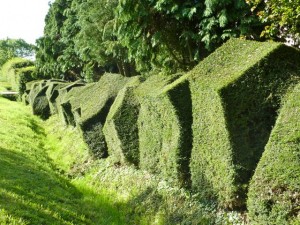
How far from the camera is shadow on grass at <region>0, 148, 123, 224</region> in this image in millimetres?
7309

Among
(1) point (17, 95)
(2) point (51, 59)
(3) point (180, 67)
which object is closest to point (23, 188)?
(3) point (180, 67)

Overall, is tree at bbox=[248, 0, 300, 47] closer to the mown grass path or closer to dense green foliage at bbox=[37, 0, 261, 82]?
dense green foliage at bbox=[37, 0, 261, 82]

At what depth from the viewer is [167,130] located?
8062mm

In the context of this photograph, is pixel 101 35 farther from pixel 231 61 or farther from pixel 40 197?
pixel 231 61

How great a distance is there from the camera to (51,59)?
115 feet

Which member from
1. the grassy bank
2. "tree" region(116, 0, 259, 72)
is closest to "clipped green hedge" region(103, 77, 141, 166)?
the grassy bank

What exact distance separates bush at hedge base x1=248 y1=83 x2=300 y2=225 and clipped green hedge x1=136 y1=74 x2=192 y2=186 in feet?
7.73

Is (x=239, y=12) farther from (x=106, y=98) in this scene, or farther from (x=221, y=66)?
(x=106, y=98)

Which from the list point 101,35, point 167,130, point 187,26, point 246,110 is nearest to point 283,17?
point 246,110

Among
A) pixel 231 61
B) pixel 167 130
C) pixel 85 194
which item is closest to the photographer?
pixel 231 61

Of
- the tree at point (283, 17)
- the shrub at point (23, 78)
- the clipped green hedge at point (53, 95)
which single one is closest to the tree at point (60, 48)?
the shrub at point (23, 78)

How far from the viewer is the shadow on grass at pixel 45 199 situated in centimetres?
731

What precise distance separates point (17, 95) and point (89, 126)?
28813mm

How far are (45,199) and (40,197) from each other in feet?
0.42
